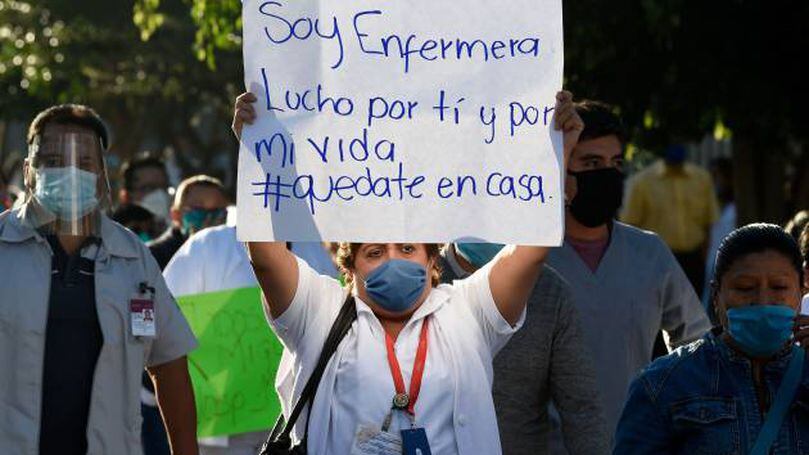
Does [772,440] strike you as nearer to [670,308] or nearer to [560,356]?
[560,356]

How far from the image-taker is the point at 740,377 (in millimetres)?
4953

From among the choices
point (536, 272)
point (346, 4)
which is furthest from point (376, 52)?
point (536, 272)

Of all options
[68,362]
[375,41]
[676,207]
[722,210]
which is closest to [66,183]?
[68,362]

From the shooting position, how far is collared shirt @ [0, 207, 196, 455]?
5.95 metres

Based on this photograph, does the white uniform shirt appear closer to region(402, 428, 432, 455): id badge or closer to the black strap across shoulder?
the black strap across shoulder

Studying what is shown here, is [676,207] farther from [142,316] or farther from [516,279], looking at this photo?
[516,279]

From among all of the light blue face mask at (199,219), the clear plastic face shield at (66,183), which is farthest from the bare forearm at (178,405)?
Result: the light blue face mask at (199,219)

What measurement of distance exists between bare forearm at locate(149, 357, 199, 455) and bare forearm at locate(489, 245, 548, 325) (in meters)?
1.35

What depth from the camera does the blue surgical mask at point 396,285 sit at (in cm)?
528

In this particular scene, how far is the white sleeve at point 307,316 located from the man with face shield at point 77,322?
0.86 metres

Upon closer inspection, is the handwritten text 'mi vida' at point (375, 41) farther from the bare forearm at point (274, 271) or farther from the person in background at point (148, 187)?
the person in background at point (148, 187)

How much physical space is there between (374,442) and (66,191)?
1.60 m

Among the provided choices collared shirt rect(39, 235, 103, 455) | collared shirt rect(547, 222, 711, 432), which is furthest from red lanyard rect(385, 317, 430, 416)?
collared shirt rect(547, 222, 711, 432)

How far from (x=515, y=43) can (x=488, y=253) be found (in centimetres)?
131
